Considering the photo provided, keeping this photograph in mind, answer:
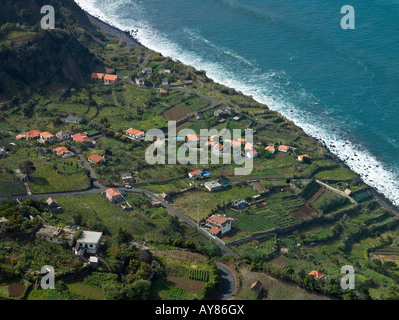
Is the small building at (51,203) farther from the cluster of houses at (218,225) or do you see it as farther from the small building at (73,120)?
the small building at (73,120)

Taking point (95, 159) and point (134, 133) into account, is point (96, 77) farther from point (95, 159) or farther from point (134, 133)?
point (95, 159)

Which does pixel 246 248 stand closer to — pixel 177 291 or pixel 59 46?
pixel 177 291

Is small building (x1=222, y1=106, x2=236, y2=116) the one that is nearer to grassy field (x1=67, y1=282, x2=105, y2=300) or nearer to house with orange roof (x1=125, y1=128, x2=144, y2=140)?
house with orange roof (x1=125, y1=128, x2=144, y2=140)

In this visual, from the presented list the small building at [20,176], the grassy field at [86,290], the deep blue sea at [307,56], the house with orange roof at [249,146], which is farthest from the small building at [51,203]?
the deep blue sea at [307,56]

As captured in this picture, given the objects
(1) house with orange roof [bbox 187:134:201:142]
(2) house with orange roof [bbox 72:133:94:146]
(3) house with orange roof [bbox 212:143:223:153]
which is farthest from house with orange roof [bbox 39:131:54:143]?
(3) house with orange roof [bbox 212:143:223:153]

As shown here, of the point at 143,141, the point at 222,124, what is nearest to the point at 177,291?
the point at 143,141

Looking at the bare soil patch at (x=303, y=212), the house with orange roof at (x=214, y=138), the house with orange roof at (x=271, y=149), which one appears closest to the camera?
the bare soil patch at (x=303, y=212)
